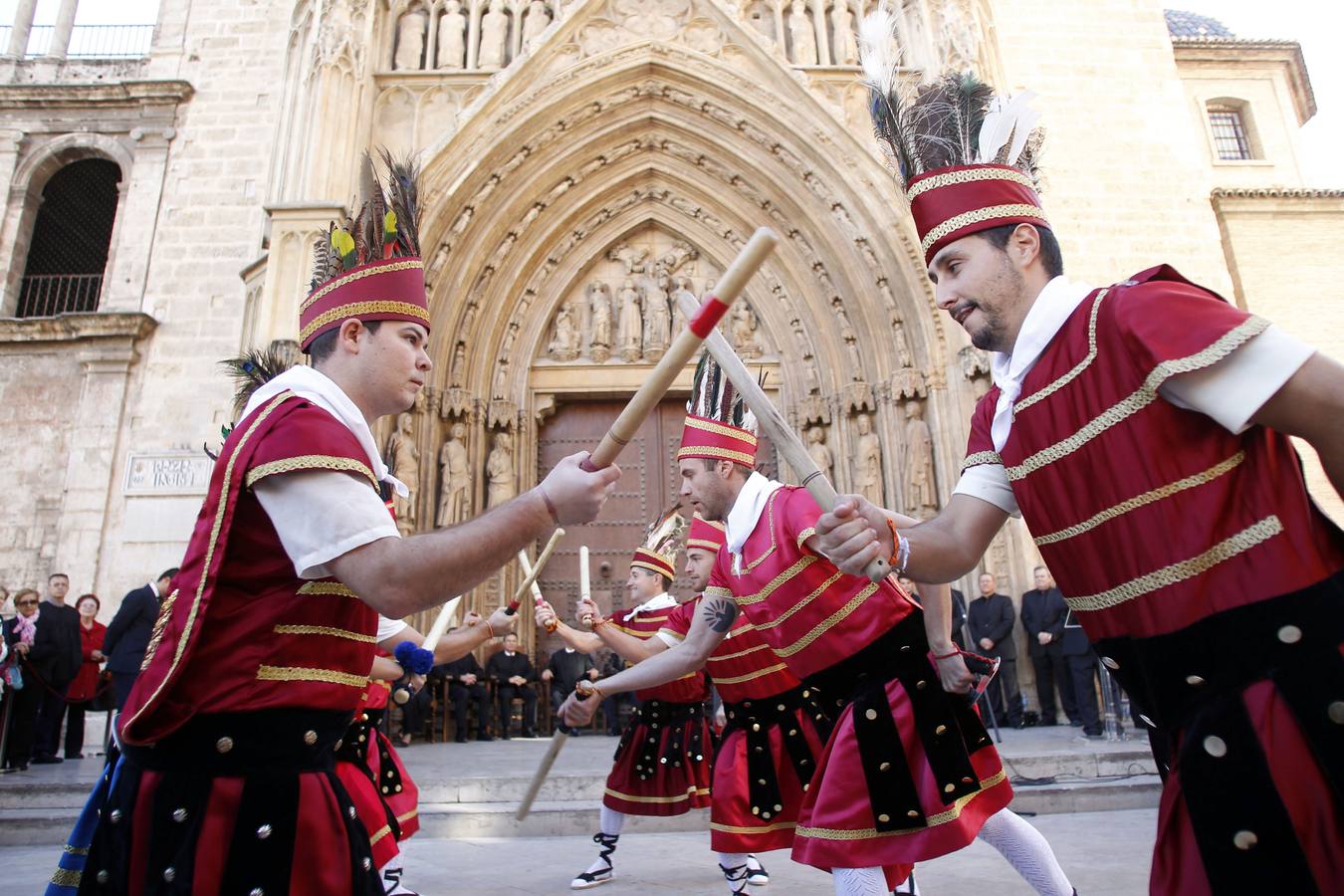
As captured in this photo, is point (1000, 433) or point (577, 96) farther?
point (577, 96)

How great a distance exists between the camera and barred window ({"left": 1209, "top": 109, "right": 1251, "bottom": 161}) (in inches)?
684

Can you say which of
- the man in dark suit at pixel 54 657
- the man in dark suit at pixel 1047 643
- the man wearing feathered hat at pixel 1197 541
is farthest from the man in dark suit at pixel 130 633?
the man in dark suit at pixel 1047 643

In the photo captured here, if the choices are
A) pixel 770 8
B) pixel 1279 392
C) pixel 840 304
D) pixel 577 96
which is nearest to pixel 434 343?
pixel 577 96

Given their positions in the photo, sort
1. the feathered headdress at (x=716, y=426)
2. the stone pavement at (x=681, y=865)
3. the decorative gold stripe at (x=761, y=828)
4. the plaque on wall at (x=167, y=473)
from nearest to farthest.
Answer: the decorative gold stripe at (x=761, y=828) < the feathered headdress at (x=716, y=426) < the stone pavement at (x=681, y=865) < the plaque on wall at (x=167, y=473)

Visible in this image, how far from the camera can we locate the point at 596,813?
631 cm

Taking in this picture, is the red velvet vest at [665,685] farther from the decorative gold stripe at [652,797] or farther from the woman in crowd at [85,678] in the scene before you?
the woman in crowd at [85,678]

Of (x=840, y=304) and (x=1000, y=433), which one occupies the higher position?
(x=840, y=304)

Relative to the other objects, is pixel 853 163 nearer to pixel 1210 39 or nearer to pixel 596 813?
pixel 596 813

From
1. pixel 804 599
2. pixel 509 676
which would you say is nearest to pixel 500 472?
pixel 509 676

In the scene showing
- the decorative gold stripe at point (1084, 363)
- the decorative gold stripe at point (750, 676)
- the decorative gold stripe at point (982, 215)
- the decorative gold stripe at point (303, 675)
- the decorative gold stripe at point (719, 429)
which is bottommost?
the decorative gold stripe at point (303, 675)

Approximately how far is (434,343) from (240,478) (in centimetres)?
1032

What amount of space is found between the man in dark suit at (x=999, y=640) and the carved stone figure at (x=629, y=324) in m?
5.93

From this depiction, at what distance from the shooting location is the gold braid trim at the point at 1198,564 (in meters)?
1.52

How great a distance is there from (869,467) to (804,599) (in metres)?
8.60
